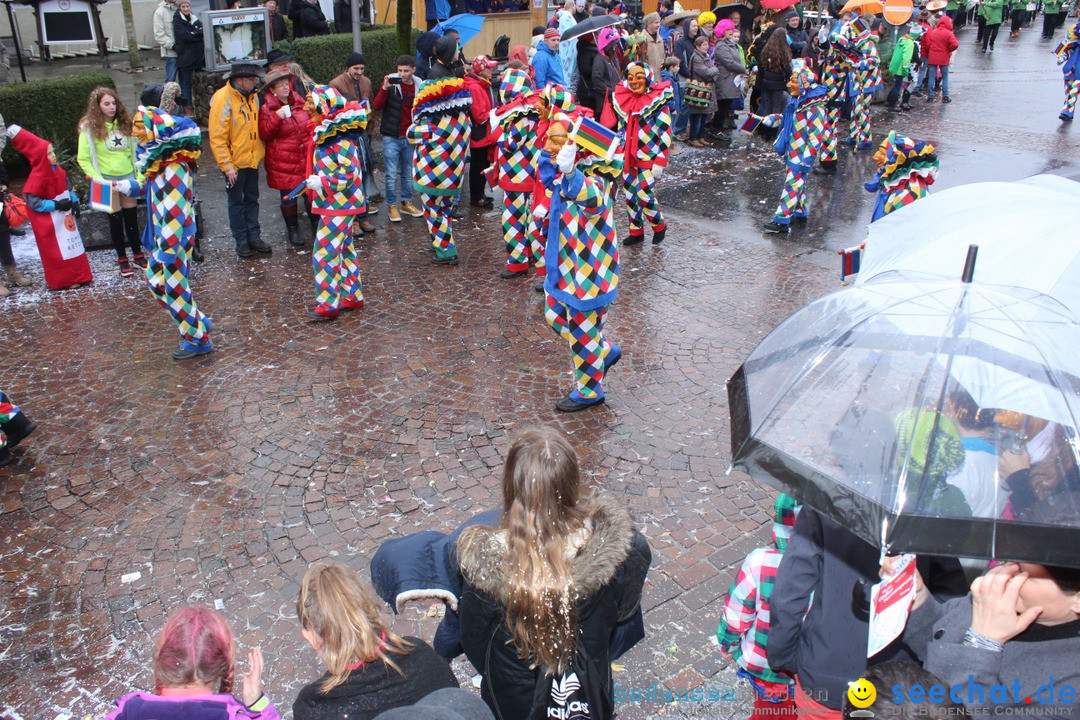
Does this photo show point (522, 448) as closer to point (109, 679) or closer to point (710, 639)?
point (710, 639)

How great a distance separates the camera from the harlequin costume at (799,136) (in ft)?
30.9

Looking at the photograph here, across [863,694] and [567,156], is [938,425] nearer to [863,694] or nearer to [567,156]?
[863,694]

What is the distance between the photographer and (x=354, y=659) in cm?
249

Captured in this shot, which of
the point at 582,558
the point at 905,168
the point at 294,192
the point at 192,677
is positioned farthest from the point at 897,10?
the point at 192,677

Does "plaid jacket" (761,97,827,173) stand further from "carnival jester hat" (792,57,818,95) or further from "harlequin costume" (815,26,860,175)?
"harlequin costume" (815,26,860,175)

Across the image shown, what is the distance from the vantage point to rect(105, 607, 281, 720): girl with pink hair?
243cm

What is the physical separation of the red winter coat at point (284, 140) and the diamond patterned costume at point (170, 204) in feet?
7.03

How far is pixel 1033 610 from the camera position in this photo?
2.23m

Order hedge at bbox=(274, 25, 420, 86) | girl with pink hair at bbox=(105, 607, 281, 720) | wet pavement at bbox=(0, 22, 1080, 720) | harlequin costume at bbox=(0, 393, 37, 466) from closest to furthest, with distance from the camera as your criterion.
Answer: girl with pink hair at bbox=(105, 607, 281, 720) → wet pavement at bbox=(0, 22, 1080, 720) → harlequin costume at bbox=(0, 393, 37, 466) → hedge at bbox=(274, 25, 420, 86)

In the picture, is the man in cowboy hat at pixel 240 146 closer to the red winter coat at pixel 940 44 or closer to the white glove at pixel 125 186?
the white glove at pixel 125 186

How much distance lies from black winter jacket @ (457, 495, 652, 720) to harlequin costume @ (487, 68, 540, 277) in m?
5.74

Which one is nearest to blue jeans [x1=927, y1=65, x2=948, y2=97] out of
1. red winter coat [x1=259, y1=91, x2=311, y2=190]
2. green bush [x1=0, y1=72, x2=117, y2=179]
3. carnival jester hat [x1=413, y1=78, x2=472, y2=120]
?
carnival jester hat [x1=413, y1=78, x2=472, y2=120]

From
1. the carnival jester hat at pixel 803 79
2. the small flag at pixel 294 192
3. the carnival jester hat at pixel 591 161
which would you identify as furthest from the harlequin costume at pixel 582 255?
the carnival jester hat at pixel 803 79

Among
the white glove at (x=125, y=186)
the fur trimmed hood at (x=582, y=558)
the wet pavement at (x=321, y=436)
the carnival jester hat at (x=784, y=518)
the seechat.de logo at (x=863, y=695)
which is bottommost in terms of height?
the wet pavement at (x=321, y=436)
